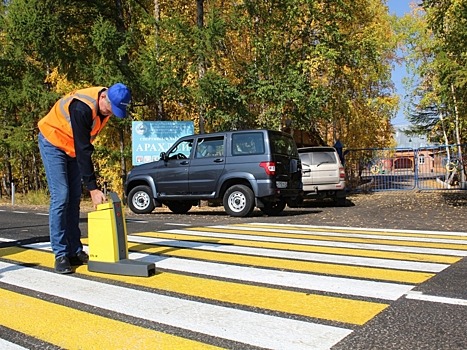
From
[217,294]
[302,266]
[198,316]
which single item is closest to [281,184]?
[302,266]

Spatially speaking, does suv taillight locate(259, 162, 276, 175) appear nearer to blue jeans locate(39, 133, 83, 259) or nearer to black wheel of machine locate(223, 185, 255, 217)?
black wheel of machine locate(223, 185, 255, 217)

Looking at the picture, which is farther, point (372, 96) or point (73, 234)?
point (372, 96)

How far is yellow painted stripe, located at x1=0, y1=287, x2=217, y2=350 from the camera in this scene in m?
2.71

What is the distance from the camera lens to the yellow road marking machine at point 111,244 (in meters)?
4.32

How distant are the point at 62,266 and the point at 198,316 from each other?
1919 millimetres

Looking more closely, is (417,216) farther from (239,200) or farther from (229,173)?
(229,173)

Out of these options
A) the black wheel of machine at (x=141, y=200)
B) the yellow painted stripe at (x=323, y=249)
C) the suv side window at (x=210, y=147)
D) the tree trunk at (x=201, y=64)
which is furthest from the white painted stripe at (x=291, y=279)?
the tree trunk at (x=201, y=64)

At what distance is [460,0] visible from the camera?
11852 mm

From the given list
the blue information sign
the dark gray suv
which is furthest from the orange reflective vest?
the blue information sign

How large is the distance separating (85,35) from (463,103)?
44.6ft

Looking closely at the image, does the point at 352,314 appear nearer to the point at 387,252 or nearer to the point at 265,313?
the point at 265,313

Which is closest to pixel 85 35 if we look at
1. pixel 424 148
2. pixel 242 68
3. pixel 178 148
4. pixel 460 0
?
pixel 242 68

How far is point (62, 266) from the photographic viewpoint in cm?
451

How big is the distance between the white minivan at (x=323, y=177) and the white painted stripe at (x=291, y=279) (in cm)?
1006
